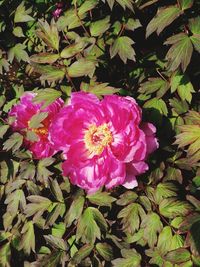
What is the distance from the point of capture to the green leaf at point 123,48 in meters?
1.68

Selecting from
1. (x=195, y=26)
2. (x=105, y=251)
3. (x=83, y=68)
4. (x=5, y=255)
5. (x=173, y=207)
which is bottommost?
(x=5, y=255)

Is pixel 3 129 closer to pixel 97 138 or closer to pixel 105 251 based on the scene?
pixel 97 138

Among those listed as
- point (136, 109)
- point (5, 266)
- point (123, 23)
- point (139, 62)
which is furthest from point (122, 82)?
point (5, 266)

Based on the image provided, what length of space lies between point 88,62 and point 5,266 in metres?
1.02

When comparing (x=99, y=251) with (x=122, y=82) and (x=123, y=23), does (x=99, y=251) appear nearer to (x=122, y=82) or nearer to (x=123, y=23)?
(x=122, y=82)

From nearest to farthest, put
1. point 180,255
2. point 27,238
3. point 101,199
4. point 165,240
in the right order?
point 180,255 < point 165,240 < point 101,199 < point 27,238

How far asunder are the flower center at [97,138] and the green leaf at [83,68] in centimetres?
21

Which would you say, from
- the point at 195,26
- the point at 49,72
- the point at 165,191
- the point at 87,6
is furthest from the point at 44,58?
the point at 165,191

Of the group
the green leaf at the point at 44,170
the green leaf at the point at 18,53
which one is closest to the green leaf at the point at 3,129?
the green leaf at the point at 44,170

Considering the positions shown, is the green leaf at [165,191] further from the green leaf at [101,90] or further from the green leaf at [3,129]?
the green leaf at [3,129]

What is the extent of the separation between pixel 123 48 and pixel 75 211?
0.67 m

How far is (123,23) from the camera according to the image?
1751 millimetres

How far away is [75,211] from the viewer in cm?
171

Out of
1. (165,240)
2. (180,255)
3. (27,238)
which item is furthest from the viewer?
(27,238)
